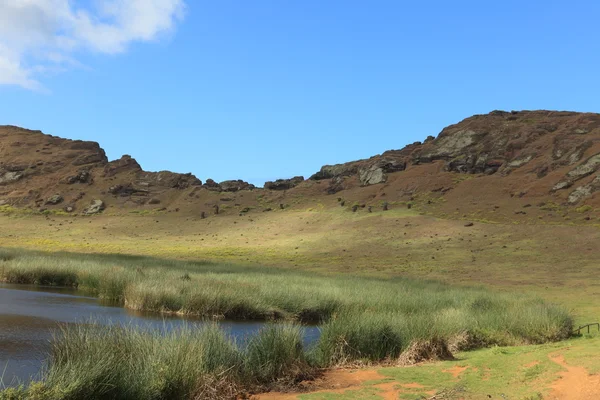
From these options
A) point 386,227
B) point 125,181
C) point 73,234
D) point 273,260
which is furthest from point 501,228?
point 125,181

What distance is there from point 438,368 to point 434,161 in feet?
310

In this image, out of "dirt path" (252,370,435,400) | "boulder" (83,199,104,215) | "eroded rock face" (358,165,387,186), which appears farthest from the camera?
"eroded rock face" (358,165,387,186)

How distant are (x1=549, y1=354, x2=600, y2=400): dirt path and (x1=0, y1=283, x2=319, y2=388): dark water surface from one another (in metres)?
7.21

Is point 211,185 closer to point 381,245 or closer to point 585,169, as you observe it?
point 381,245

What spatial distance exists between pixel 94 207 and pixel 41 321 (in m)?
78.3

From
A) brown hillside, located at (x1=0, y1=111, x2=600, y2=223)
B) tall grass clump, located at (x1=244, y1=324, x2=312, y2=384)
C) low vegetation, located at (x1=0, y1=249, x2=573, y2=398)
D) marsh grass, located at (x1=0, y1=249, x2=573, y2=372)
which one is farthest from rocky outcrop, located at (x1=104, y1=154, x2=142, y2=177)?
tall grass clump, located at (x1=244, y1=324, x2=312, y2=384)

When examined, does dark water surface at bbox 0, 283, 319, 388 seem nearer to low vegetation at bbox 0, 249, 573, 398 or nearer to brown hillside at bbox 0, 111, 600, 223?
low vegetation at bbox 0, 249, 573, 398

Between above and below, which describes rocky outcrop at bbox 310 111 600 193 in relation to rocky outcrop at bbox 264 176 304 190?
above

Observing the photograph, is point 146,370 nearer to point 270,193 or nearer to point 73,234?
point 73,234

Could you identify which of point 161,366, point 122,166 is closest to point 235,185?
point 122,166

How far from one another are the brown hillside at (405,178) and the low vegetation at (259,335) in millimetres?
49383

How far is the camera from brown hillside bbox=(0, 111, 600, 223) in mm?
77625

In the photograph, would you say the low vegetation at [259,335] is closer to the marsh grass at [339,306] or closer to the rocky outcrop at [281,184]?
the marsh grass at [339,306]

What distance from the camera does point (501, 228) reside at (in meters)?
61.9
